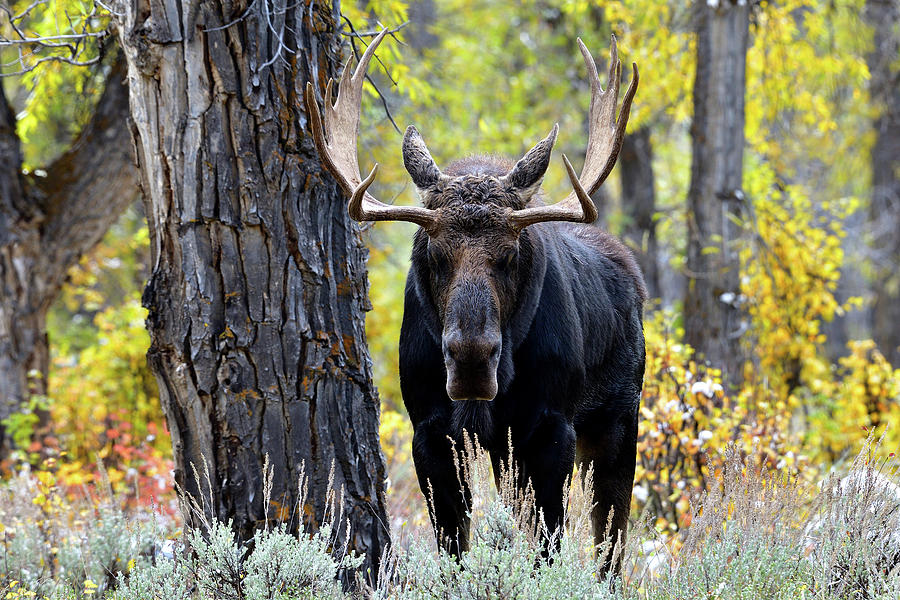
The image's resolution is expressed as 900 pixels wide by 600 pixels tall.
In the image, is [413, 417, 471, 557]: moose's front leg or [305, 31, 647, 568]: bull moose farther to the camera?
[413, 417, 471, 557]: moose's front leg

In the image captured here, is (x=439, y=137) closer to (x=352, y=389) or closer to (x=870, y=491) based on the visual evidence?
(x=352, y=389)

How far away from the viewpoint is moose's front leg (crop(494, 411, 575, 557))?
4434 millimetres

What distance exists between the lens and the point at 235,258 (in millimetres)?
4387

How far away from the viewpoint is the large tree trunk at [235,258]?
436 centimetres

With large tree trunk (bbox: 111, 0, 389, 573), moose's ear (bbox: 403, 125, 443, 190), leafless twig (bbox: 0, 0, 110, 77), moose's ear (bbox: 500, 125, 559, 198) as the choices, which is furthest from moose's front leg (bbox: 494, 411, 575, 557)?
leafless twig (bbox: 0, 0, 110, 77)

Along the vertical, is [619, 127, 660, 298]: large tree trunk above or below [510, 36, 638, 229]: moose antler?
above

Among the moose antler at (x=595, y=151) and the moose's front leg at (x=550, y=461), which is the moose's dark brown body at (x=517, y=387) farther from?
the moose antler at (x=595, y=151)

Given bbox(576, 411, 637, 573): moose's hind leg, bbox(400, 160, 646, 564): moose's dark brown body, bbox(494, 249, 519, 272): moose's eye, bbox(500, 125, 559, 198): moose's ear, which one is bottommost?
bbox(576, 411, 637, 573): moose's hind leg

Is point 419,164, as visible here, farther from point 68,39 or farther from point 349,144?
point 68,39

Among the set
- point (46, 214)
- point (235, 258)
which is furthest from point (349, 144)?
point (46, 214)

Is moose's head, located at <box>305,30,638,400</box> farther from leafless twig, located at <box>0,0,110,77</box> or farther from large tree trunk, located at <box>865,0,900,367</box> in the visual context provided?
large tree trunk, located at <box>865,0,900,367</box>

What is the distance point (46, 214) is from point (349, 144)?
16.2 feet

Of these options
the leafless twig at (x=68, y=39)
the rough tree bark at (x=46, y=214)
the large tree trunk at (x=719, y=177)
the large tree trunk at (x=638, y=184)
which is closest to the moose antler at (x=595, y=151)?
the leafless twig at (x=68, y=39)

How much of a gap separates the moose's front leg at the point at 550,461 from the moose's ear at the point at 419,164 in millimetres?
1201
